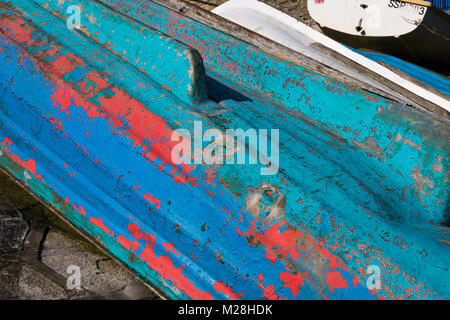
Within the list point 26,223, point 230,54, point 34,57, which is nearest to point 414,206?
point 230,54

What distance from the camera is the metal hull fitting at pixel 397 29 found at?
5.03 m

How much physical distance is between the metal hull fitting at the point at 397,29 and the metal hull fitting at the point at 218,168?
3.11m

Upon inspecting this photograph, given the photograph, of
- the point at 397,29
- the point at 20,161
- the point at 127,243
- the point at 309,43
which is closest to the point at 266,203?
the point at 127,243

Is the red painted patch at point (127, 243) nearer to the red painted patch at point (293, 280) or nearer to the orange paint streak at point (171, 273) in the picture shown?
the orange paint streak at point (171, 273)

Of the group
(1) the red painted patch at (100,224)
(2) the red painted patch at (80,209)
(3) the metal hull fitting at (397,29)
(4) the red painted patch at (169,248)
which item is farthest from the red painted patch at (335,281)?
(3) the metal hull fitting at (397,29)

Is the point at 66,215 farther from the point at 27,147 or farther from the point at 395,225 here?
the point at 395,225

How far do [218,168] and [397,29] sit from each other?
13.3 feet

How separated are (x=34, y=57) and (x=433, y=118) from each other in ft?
5.82

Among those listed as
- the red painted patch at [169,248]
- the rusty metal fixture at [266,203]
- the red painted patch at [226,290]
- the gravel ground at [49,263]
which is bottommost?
the gravel ground at [49,263]

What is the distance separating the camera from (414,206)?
1928mm

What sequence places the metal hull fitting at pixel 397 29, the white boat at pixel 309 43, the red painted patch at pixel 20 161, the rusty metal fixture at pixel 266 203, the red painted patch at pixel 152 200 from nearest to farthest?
the rusty metal fixture at pixel 266 203 < the red painted patch at pixel 152 200 < the red painted patch at pixel 20 161 < the white boat at pixel 309 43 < the metal hull fitting at pixel 397 29

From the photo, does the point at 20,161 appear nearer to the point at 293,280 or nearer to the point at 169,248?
the point at 169,248

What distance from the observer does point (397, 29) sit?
16.8ft

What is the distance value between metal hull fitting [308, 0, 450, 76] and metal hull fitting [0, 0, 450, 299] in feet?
10.2
